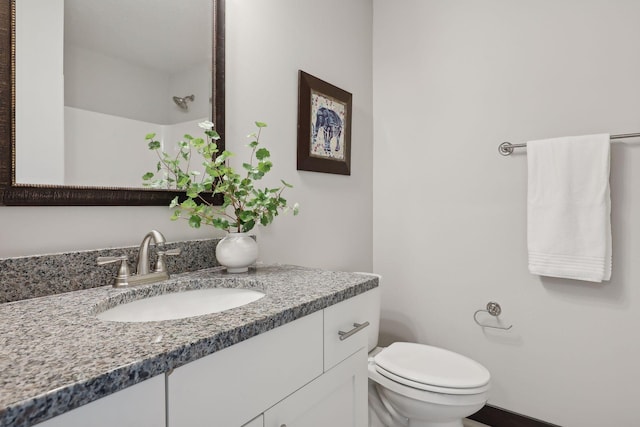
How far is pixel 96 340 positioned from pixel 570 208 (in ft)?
5.71

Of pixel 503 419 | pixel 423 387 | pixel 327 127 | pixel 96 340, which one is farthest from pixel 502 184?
pixel 96 340

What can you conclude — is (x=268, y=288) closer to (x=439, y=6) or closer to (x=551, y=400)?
(x=551, y=400)

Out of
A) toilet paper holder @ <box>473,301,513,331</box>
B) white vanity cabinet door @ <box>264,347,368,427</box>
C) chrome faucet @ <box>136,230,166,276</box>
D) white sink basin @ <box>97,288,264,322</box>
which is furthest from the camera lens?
toilet paper holder @ <box>473,301,513,331</box>

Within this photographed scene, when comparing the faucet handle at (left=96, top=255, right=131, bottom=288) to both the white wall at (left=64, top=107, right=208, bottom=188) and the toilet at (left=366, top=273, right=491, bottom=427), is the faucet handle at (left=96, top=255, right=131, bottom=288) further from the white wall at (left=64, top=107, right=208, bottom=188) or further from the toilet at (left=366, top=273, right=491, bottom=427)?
the toilet at (left=366, top=273, right=491, bottom=427)

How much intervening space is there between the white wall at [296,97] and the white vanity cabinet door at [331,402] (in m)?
0.60

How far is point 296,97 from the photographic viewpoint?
1.61 meters

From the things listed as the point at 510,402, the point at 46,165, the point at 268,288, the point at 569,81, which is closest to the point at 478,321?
the point at 510,402

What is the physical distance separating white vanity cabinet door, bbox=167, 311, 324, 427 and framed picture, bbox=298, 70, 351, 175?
0.95m

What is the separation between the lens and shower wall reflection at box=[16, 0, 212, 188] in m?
0.86

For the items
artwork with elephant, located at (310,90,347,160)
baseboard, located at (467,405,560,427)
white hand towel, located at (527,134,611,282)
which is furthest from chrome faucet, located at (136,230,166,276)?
baseboard, located at (467,405,560,427)

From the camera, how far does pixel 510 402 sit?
5.72ft

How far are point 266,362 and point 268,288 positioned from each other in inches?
10.2

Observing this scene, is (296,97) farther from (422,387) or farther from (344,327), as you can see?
(422,387)

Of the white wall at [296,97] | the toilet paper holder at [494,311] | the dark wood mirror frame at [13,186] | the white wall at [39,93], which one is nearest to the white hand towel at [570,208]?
the toilet paper holder at [494,311]
